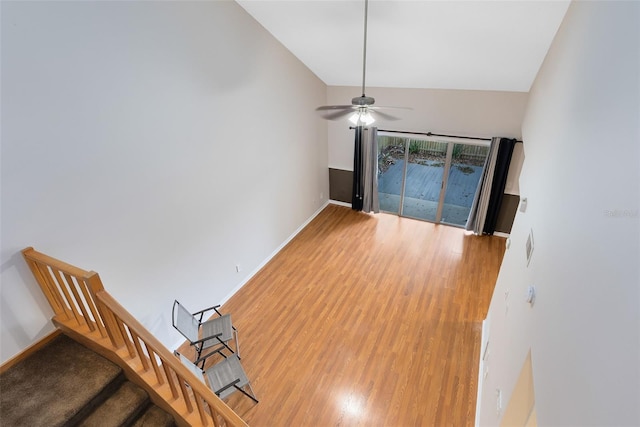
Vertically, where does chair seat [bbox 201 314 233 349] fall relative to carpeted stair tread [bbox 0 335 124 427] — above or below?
below

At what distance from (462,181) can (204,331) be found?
6622 mm

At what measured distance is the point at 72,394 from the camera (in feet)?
6.84

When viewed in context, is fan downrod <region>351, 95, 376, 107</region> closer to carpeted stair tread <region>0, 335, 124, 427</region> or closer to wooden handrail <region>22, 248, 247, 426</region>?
wooden handrail <region>22, 248, 247, 426</region>

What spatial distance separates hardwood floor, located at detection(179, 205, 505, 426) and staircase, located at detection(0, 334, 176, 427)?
53.3 inches

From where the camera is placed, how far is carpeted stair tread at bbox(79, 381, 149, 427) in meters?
2.08

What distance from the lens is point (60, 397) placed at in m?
2.06

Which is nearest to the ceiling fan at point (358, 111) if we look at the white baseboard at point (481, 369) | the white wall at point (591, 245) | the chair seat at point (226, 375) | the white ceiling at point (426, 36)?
the white ceiling at point (426, 36)

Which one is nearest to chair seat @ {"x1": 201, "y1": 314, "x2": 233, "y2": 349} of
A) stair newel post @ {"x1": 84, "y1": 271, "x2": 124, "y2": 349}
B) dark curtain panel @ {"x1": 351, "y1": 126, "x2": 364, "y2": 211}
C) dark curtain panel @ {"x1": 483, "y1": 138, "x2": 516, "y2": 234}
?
stair newel post @ {"x1": 84, "y1": 271, "x2": 124, "y2": 349}

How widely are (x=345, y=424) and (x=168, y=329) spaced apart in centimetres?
224

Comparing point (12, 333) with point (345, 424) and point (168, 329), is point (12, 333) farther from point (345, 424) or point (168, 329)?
point (345, 424)

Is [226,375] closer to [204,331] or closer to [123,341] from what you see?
[204,331]

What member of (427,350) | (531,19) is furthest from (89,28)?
(427,350)

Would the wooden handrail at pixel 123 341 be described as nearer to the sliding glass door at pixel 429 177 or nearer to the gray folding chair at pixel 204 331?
the gray folding chair at pixel 204 331

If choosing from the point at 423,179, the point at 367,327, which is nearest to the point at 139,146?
the point at 367,327
